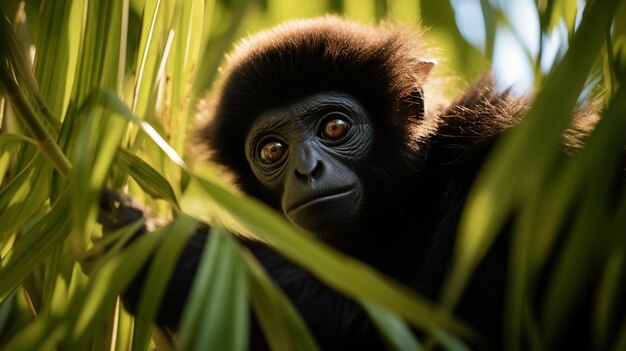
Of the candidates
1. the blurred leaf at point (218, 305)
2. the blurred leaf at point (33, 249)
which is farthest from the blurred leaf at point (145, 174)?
the blurred leaf at point (218, 305)

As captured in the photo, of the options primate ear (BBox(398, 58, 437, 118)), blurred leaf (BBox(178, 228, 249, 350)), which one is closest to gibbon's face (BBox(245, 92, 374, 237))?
primate ear (BBox(398, 58, 437, 118))

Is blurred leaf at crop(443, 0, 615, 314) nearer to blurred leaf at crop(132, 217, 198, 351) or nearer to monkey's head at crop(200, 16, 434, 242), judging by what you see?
blurred leaf at crop(132, 217, 198, 351)

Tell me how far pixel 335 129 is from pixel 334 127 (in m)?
0.01

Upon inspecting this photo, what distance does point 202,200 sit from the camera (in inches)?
93.7

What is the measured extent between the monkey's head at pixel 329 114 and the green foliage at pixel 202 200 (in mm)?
828

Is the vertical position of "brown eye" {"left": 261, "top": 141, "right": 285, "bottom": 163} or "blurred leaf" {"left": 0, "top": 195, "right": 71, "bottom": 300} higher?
"brown eye" {"left": 261, "top": 141, "right": 285, "bottom": 163}

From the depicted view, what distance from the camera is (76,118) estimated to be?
8.29ft

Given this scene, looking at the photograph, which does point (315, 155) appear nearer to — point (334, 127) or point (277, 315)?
point (334, 127)

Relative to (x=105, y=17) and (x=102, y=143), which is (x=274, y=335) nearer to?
(x=102, y=143)

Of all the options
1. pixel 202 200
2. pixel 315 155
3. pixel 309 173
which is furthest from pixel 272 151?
pixel 202 200

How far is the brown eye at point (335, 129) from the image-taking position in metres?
4.06

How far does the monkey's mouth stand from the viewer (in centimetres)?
365

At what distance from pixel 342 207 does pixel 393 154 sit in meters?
0.50

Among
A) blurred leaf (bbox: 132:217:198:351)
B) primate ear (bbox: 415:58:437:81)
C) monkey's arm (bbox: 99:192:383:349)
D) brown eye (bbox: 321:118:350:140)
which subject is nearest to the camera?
blurred leaf (bbox: 132:217:198:351)
